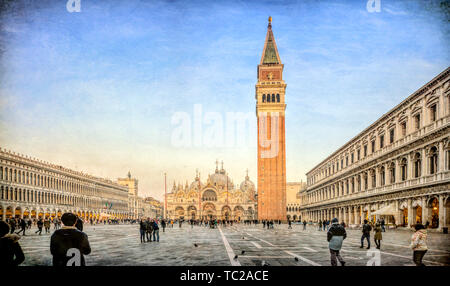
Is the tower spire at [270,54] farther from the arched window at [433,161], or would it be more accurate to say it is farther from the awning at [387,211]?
the arched window at [433,161]

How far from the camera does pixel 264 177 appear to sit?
80750 mm

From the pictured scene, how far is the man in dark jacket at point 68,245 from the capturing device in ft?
19.9

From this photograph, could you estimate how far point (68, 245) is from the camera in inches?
240

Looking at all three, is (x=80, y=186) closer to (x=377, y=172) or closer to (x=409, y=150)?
(x=377, y=172)

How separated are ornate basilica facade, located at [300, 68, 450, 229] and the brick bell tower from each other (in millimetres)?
24250

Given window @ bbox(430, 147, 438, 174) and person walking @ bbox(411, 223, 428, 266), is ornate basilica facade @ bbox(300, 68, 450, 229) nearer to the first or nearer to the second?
window @ bbox(430, 147, 438, 174)

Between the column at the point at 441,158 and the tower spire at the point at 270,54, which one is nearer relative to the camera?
the column at the point at 441,158

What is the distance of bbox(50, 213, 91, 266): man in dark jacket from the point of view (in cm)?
605

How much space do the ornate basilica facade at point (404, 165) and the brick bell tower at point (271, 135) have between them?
2425 cm

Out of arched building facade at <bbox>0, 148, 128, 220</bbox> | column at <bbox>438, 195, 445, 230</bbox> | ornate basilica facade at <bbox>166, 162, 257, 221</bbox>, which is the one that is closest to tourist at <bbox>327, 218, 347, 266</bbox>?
column at <bbox>438, 195, 445, 230</bbox>

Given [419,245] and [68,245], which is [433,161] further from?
[68,245]

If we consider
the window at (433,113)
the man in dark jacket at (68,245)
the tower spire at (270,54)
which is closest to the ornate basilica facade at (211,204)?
the tower spire at (270,54)

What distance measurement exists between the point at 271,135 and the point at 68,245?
74191 mm
